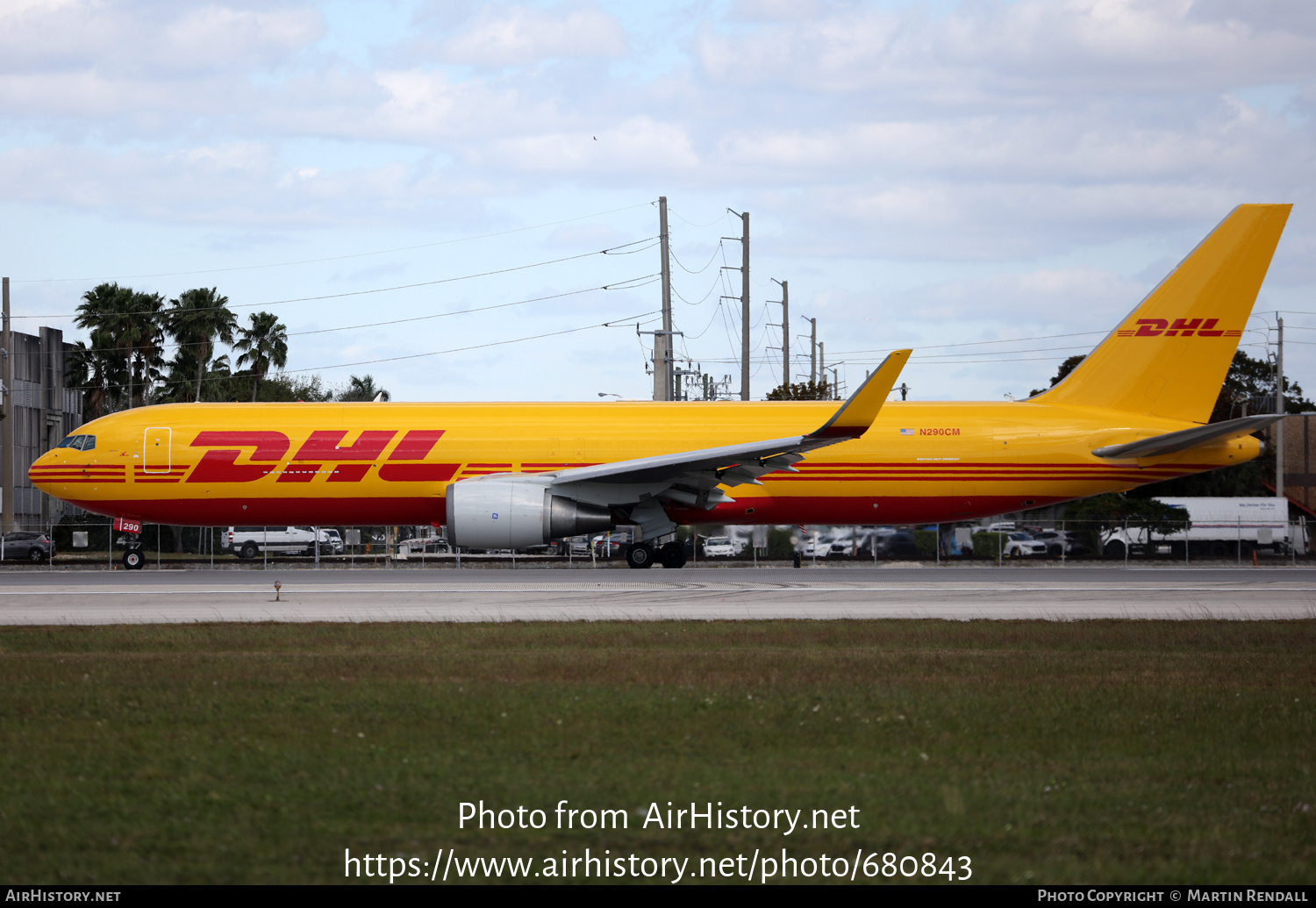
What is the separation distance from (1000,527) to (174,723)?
105ft

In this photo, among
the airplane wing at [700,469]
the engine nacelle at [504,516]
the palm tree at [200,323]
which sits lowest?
the engine nacelle at [504,516]

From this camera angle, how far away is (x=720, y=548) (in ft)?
114

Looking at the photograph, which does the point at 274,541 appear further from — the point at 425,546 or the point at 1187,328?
the point at 1187,328

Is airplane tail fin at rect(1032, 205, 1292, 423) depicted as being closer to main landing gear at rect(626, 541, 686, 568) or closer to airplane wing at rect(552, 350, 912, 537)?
airplane wing at rect(552, 350, 912, 537)

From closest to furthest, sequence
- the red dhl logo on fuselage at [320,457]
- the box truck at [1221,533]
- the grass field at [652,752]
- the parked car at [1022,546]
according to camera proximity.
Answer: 1. the grass field at [652,752]
2. the red dhl logo on fuselage at [320,457]
3. the box truck at [1221,533]
4. the parked car at [1022,546]

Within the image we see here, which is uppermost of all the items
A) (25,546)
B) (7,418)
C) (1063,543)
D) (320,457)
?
(7,418)

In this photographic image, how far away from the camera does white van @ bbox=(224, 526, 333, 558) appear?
42562 mm

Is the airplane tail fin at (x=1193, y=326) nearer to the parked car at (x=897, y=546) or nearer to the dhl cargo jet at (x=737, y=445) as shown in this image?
the dhl cargo jet at (x=737, y=445)

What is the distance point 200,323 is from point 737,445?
4534cm

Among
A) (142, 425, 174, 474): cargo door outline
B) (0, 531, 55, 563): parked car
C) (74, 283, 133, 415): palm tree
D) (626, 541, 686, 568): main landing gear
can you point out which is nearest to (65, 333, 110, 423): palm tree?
(74, 283, 133, 415): palm tree

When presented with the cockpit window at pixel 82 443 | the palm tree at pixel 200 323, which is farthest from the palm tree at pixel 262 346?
the cockpit window at pixel 82 443

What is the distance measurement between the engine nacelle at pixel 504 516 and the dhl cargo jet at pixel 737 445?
173 centimetres

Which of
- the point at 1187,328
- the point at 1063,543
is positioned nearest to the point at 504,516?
the point at 1187,328

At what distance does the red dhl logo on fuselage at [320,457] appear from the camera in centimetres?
2770
